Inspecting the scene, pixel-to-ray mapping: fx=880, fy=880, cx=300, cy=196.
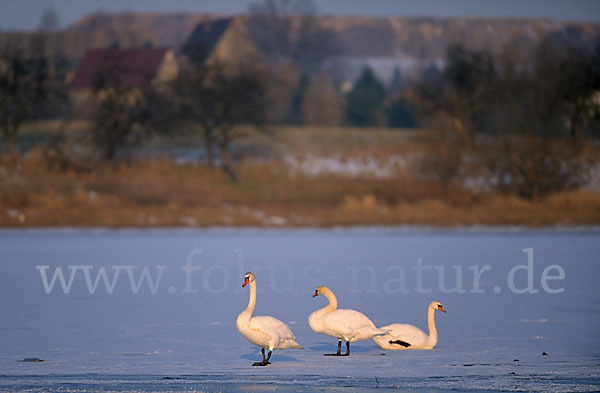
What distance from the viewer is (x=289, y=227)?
26281mm

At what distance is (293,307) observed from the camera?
12.4m

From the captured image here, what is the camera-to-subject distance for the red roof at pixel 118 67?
39.8m

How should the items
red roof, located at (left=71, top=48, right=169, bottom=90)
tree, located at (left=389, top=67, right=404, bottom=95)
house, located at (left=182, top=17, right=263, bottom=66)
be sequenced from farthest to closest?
tree, located at (left=389, top=67, right=404, bottom=95) → house, located at (left=182, top=17, right=263, bottom=66) → red roof, located at (left=71, top=48, right=169, bottom=90)

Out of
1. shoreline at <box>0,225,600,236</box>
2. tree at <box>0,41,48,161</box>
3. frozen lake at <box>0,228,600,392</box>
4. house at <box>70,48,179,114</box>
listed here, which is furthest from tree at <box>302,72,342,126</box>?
frozen lake at <box>0,228,600,392</box>

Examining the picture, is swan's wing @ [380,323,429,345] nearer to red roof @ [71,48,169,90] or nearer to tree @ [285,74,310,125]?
red roof @ [71,48,169,90]

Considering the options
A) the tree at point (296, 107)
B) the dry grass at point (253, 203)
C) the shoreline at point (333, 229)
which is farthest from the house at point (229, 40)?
the shoreline at point (333, 229)

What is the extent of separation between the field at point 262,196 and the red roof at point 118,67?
353 cm

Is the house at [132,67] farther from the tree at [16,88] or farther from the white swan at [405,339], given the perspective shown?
the white swan at [405,339]

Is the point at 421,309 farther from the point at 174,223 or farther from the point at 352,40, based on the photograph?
the point at 352,40

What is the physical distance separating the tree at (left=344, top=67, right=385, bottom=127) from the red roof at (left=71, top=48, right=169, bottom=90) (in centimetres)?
1274

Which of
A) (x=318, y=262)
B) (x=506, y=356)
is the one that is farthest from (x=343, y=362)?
(x=318, y=262)

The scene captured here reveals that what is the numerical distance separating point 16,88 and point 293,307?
87.8 ft

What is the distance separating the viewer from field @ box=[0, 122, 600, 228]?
26.5 m

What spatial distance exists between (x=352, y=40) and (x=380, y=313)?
11990 cm
